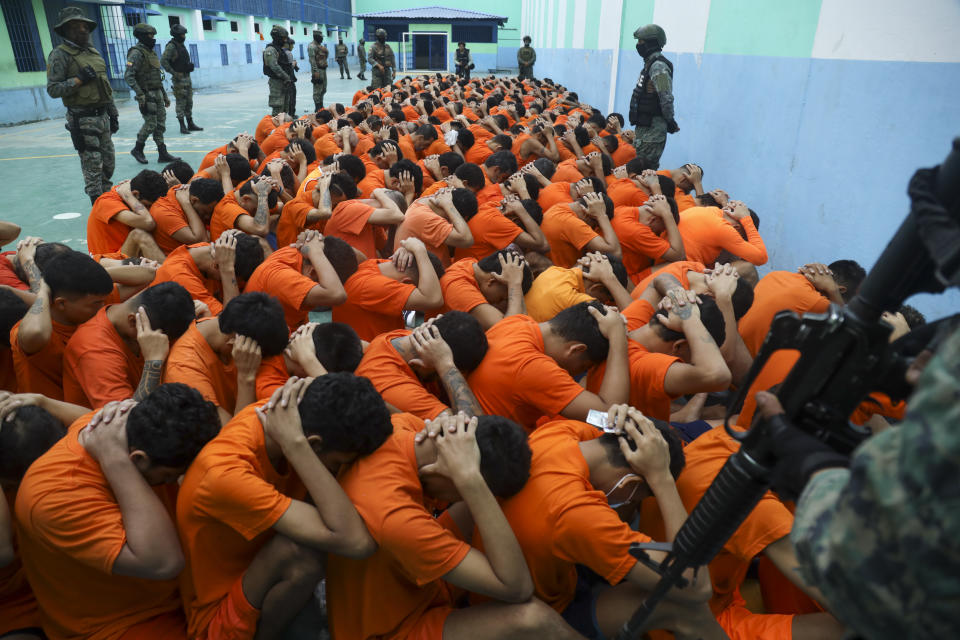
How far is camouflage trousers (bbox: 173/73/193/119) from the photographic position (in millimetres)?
11453

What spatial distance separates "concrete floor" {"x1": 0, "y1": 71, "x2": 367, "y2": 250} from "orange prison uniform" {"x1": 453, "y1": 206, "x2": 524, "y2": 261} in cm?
403

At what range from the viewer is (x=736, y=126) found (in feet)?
20.2

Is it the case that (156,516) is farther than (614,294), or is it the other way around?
(614,294)

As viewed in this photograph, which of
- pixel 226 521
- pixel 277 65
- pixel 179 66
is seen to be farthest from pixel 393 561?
pixel 277 65

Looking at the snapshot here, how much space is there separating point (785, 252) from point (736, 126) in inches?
74.0

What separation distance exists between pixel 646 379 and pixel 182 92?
12.5 m

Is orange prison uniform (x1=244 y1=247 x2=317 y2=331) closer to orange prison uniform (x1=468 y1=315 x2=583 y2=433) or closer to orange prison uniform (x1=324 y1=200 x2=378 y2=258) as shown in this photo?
orange prison uniform (x1=324 y1=200 x2=378 y2=258)

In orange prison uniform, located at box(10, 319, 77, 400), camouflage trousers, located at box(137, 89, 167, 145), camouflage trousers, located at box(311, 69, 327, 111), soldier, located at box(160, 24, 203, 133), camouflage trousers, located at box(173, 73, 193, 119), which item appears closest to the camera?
orange prison uniform, located at box(10, 319, 77, 400)

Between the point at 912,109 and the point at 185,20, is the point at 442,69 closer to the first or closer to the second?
the point at 185,20

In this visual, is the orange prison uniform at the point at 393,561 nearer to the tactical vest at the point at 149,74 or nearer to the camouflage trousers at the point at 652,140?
the camouflage trousers at the point at 652,140

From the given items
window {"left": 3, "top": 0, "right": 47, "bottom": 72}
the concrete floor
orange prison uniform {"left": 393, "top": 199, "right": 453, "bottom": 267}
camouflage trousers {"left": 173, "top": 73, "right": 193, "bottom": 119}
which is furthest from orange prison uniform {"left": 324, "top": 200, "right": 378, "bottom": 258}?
window {"left": 3, "top": 0, "right": 47, "bottom": 72}

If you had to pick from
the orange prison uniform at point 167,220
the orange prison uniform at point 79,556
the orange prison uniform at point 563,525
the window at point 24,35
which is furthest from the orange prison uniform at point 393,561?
the window at point 24,35

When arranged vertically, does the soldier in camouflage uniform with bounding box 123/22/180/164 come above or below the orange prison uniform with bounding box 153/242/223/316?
above

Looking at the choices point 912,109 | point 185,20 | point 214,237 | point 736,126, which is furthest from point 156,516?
point 185,20
